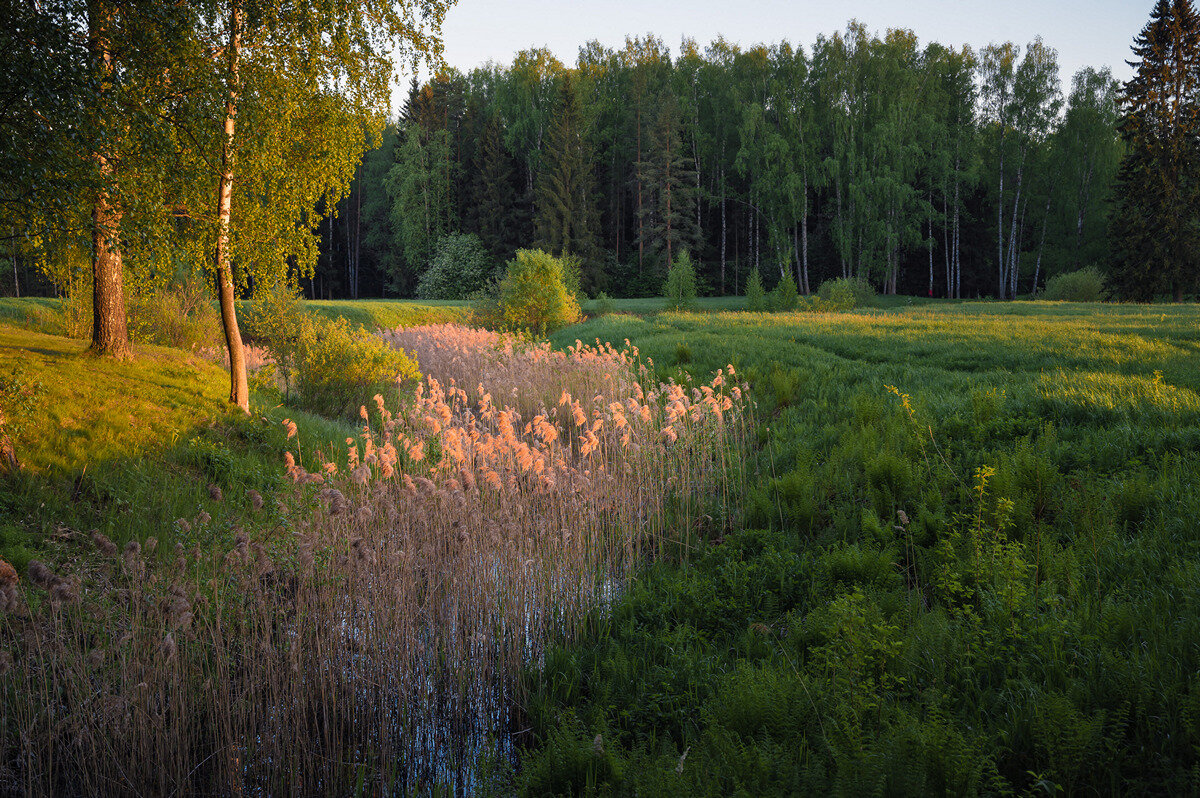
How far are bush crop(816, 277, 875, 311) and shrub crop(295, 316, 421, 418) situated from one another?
1873 centimetres

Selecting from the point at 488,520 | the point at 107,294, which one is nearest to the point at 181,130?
the point at 107,294

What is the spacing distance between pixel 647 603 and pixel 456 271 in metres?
38.2

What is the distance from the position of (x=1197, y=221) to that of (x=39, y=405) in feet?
128

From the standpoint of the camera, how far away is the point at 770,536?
17.8ft

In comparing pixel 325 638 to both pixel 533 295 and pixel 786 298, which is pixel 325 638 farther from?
pixel 786 298

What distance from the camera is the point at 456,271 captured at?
4047 centimetres

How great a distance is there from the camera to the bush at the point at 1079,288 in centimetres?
2981

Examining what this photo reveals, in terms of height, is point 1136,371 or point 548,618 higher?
point 1136,371

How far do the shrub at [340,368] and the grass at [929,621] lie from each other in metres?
7.60

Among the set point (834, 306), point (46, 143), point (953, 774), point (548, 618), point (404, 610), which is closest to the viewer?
point (953, 774)

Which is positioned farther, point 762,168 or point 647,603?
point 762,168

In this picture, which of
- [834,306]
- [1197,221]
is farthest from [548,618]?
[1197,221]

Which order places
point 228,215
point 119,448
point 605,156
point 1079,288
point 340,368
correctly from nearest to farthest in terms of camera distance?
point 119,448 → point 228,215 → point 340,368 → point 1079,288 → point 605,156

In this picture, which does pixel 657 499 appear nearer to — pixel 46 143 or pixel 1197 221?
pixel 46 143
